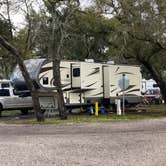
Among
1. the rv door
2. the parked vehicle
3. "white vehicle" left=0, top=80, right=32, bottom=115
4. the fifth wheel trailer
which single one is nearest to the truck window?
"white vehicle" left=0, top=80, right=32, bottom=115

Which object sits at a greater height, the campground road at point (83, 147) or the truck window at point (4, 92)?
the truck window at point (4, 92)

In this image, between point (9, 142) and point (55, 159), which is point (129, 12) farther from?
point (55, 159)

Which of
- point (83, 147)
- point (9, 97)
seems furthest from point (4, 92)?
point (83, 147)

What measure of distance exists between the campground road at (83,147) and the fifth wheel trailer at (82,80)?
34.5 ft

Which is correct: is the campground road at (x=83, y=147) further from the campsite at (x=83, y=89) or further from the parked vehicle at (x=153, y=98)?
the parked vehicle at (x=153, y=98)

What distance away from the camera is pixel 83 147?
15.1 metres

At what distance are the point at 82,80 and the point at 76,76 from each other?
48 centimetres

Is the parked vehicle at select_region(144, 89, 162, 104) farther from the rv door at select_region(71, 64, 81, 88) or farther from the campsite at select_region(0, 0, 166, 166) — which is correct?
the rv door at select_region(71, 64, 81, 88)

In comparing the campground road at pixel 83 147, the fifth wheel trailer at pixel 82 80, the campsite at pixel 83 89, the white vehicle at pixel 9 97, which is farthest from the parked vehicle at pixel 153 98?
the campground road at pixel 83 147

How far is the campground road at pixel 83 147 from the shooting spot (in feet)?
40.2

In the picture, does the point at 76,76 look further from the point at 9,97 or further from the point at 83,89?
the point at 9,97

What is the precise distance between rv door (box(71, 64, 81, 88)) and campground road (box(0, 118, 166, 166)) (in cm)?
1212

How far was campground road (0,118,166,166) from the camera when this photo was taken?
483 inches

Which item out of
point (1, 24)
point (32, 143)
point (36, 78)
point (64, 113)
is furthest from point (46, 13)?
point (32, 143)
